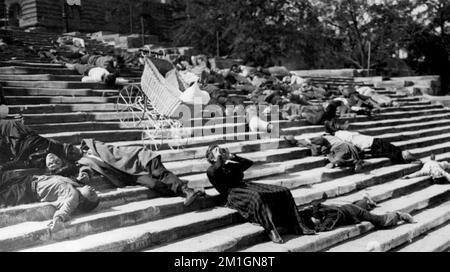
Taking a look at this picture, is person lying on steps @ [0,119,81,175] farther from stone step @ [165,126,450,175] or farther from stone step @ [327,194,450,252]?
stone step @ [327,194,450,252]

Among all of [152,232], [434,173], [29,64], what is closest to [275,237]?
[152,232]

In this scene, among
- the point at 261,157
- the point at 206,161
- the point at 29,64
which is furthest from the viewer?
the point at 29,64

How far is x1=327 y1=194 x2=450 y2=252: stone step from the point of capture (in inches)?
211

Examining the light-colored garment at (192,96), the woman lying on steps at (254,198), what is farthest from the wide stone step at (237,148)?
the woman lying on steps at (254,198)

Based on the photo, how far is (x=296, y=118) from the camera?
34.0 ft

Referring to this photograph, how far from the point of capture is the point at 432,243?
19.2 feet

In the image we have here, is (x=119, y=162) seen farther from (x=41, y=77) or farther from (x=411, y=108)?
(x=411, y=108)

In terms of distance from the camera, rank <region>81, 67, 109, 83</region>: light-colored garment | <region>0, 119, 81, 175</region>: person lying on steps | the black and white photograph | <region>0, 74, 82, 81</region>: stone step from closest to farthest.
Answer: the black and white photograph
<region>0, 119, 81, 175</region>: person lying on steps
<region>0, 74, 82, 81</region>: stone step
<region>81, 67, 109, 83</region>: light-colored garment

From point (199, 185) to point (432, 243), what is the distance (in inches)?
114

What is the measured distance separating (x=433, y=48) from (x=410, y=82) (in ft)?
42.0

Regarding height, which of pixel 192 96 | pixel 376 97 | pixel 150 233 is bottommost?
pixel 150 233

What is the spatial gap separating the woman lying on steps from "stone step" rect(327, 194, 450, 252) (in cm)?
51

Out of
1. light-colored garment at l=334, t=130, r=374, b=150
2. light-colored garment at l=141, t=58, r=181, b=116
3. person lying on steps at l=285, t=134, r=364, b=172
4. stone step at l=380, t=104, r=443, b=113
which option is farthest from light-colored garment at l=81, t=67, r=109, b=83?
stone step at l=380, t=104, r=443, b=113

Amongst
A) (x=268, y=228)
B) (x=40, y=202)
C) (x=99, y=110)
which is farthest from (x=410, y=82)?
(x=40, y=202)
